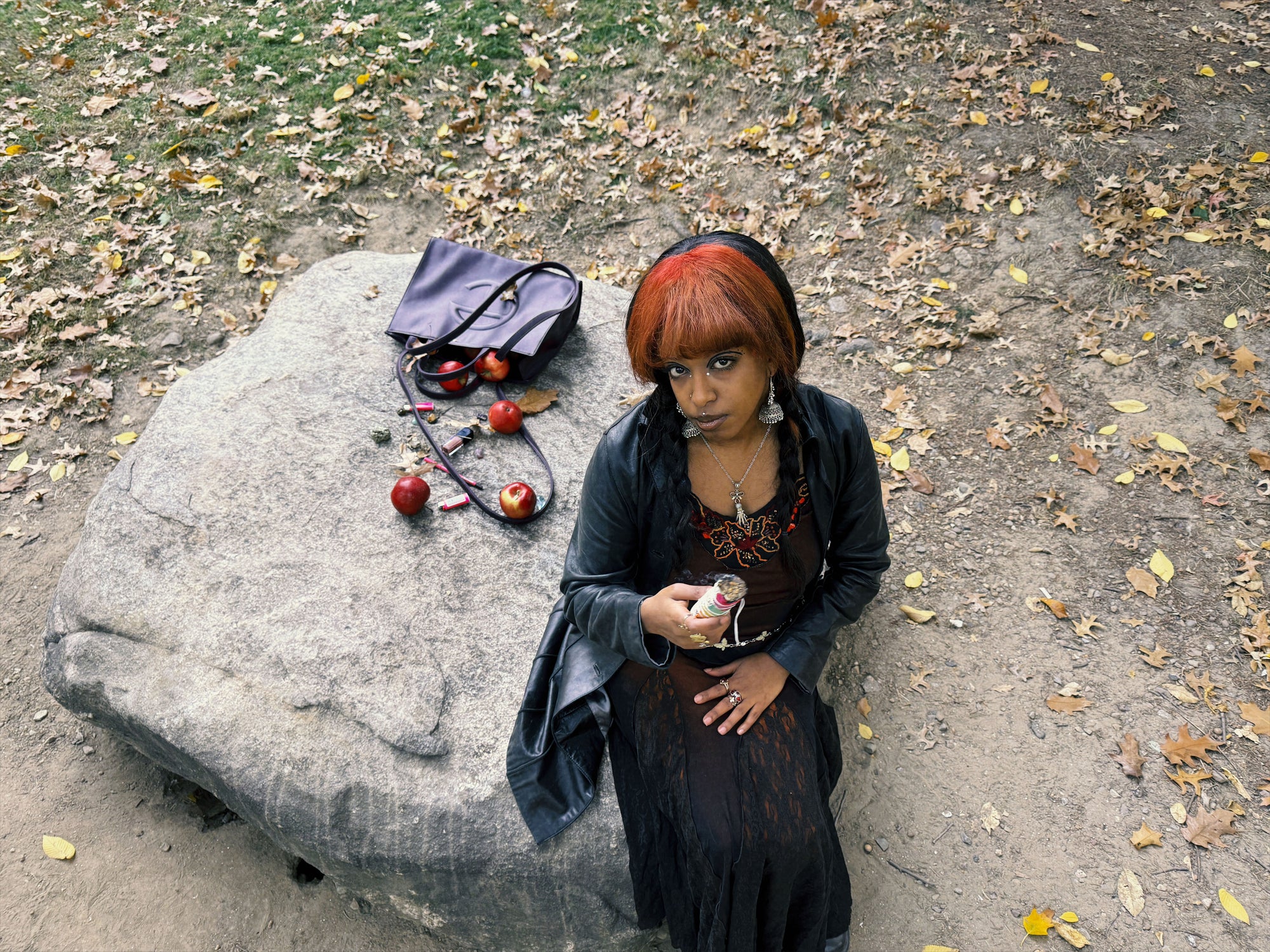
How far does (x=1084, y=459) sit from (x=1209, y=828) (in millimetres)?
1919

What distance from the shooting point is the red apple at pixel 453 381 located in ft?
14.1

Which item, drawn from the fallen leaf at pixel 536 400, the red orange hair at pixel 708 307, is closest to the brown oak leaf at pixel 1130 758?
the red orange hair at pixel 708 307

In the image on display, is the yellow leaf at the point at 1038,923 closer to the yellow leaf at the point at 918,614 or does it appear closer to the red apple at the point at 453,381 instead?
the yellow leaf at the point at 918,614

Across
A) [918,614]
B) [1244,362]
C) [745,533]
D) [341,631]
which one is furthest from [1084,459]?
[341,631]

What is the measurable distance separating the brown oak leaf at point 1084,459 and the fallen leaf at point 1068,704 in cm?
134

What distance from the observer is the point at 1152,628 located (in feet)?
12.9

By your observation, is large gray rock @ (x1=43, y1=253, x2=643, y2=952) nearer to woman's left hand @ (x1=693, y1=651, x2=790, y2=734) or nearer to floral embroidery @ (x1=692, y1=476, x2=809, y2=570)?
woman's left hand @ (x1=693, y1=651, x2=790, y2=734)

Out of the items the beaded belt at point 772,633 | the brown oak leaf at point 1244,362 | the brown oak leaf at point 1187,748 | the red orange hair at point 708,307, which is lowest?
the brown oak leaf at point 1187,748

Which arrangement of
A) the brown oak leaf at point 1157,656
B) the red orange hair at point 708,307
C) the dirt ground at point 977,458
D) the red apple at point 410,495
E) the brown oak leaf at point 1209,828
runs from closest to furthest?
1. the red orange hair at point 708,307
2. the brown oak leaf at point 1209,828
3. the dirt ground at point 977,458
4. the red apple at point 410,495
5. the brown oak leaf at point 1157,656

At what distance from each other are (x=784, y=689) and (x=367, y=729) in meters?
1.54

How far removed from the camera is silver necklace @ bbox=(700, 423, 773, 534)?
269 centimetres

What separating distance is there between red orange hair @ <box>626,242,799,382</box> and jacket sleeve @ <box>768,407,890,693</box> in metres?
0.64

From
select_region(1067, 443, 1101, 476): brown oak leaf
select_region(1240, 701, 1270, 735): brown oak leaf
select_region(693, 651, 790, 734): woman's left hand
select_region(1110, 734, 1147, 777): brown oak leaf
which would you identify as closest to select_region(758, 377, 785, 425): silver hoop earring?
select_region(693, 651, 790, 734): woman's left hand

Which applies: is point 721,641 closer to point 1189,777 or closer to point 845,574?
point 845,574
